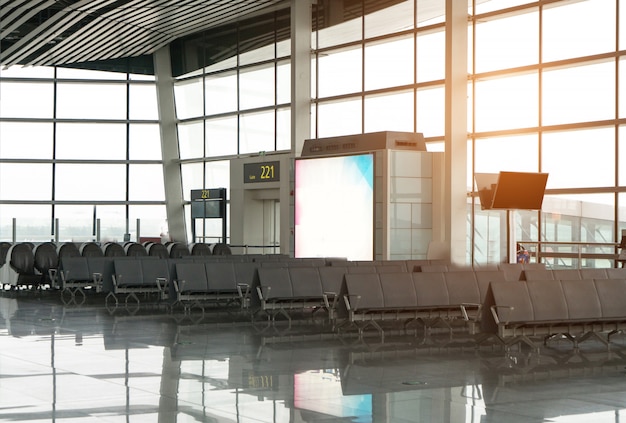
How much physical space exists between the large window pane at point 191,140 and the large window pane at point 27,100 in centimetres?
444

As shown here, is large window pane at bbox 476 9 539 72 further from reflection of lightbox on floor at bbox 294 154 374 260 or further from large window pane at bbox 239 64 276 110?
large window pane at bbox 239 64 276 110

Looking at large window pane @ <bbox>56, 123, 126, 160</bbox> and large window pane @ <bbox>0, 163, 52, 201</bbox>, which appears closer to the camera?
large window pane @ <bbox>0, 163, 52, 201</bbox>

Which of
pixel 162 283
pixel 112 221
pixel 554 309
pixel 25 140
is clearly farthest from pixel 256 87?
pixel 554 309

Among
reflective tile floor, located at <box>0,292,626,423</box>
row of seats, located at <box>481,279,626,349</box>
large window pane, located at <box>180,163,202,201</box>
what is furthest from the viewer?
large window pane, located at <box>180,163,202,201</box>

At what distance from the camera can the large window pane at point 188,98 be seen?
1267 inches

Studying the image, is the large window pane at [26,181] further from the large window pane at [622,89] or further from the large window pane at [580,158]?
the large window pane at [622,89]

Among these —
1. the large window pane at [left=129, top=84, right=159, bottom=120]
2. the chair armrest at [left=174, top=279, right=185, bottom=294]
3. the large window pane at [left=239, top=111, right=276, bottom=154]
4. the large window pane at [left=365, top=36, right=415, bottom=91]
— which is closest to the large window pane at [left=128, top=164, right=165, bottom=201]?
the large window pane at [left=129, top=84, right=159, bottom=120]

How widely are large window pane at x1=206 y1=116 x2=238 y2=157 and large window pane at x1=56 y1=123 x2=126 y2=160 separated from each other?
10.4 ft

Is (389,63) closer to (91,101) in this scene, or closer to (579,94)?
(579,94)

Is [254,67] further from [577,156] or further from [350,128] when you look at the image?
[577,156]

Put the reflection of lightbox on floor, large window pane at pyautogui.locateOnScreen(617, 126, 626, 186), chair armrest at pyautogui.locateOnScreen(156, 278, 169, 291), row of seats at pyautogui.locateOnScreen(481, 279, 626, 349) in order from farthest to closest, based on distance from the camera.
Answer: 1. the reflection of lightbox on floor
2. large window pane at pyautogui.locateOnScreen(617, 126, 626, 186)
3. chair armrest at pyautogui.locateOnScreen(156, 278, 169, 291)
4. row of seats at pyautogui.locateOnScreen(481, 279, 626, 349)

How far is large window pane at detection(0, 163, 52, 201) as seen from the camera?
103 ft

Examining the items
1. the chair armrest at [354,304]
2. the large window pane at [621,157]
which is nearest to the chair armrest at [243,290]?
the chair armrest at [354,304]

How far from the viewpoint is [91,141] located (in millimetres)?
32188
